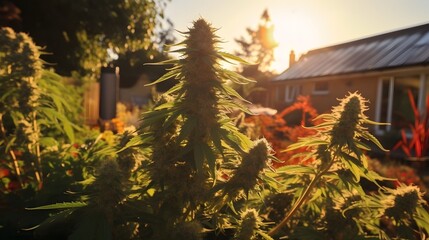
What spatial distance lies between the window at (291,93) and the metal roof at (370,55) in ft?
3.93

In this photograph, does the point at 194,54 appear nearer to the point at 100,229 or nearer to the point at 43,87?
the point at 100,229

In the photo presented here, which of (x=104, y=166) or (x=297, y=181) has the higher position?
(x=104, y=166)

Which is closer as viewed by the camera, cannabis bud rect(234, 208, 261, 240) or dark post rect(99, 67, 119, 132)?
cannabis bud rect(234, 208, 261, 240)

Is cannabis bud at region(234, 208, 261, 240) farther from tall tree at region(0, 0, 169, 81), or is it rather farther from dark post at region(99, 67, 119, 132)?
tall tree at region(0, 0, 169, 81)

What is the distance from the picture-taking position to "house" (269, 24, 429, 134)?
1384 cm

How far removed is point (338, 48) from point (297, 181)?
2256 centimetres

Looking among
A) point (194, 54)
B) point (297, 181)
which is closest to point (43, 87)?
point (194, 54)

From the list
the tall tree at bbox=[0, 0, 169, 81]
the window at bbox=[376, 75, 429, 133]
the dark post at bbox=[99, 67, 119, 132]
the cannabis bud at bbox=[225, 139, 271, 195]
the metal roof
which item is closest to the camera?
the cannabis bud at bbox=[225, 139, 271, 195]

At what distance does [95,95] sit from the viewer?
9.57m

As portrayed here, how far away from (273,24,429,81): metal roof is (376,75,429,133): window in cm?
92

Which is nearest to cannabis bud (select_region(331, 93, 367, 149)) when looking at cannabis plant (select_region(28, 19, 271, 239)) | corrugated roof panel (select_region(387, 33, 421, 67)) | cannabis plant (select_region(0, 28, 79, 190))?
cannabis plant (select_region(28, 19, 271, 239))

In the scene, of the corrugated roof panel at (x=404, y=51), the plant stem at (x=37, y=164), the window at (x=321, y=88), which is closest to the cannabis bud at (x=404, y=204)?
the plant stem at (x=37, y=164)

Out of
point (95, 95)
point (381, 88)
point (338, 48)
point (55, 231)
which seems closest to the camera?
point (55, 231)

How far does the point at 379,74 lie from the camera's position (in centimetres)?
1472
